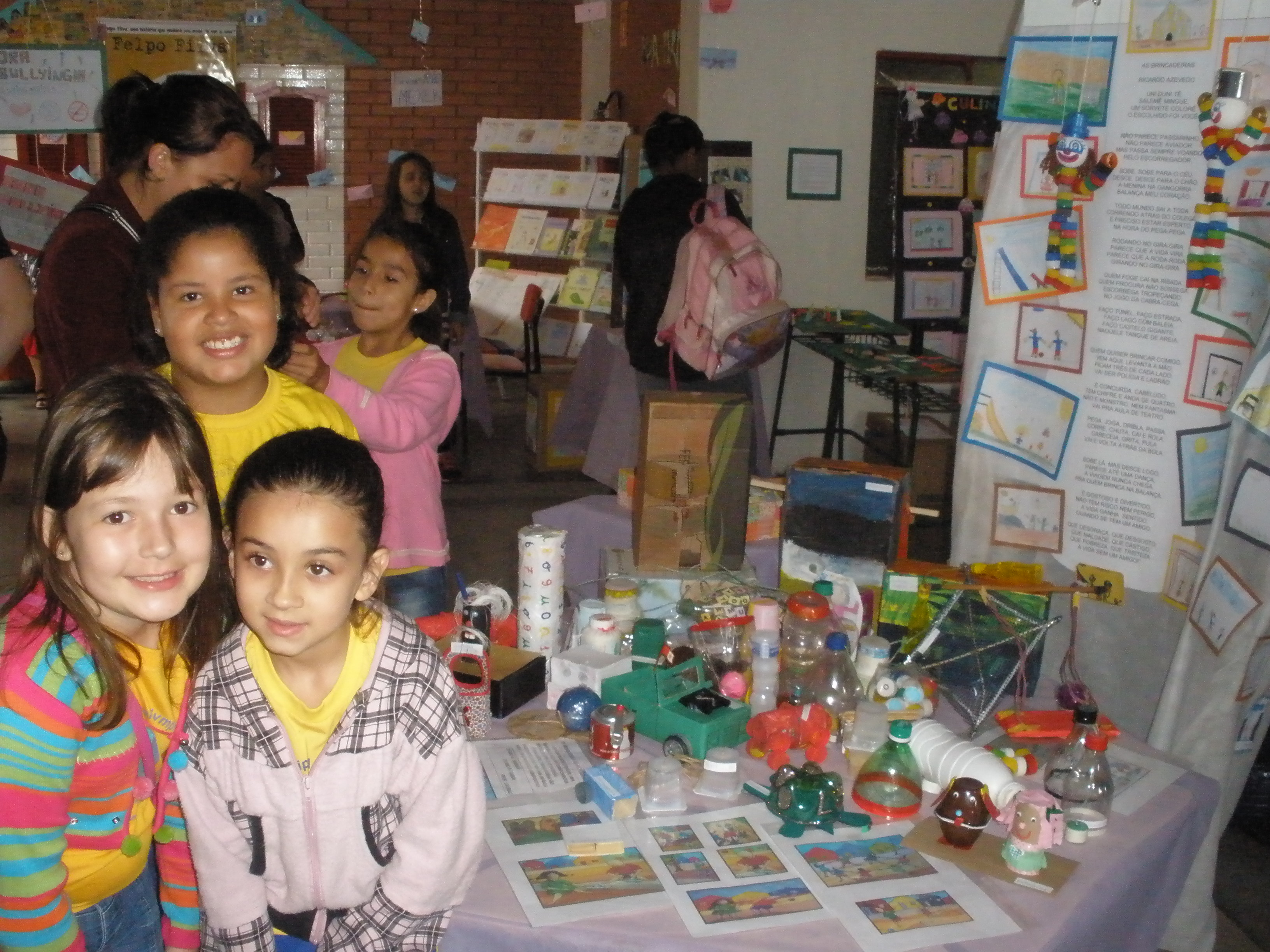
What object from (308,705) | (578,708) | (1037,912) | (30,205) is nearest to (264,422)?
(308,705)

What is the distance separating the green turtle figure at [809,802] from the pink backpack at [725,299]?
88.5 inches

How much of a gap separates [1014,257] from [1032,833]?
4.60 ft

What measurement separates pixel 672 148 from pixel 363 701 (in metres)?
3.07

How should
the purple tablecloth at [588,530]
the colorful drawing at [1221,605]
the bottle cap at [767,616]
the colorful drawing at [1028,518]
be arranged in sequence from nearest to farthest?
the bottle cap at [767,616] → the colorful drawing at [1221,605] → the colorful drawing at [1028,518] → the purple tablecloth at [588,530]

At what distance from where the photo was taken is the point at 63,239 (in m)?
1.85

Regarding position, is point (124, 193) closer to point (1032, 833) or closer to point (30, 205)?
point (1032, 833)

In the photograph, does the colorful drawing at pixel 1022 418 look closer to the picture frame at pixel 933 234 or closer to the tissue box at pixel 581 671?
the tissue box at pixel 581 671

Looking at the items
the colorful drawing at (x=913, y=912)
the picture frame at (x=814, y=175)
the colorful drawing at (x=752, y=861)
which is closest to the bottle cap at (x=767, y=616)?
the colorful drawing at (x=752, y=861)

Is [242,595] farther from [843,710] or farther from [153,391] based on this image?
[843,710]

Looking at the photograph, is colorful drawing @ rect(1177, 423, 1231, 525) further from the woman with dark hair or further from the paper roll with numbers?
the woman with dark hair

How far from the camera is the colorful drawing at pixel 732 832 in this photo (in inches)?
57.7

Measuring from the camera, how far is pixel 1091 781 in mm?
1581

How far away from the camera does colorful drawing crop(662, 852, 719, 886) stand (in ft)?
4.53

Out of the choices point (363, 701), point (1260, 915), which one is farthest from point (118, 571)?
point (1260, 915)
